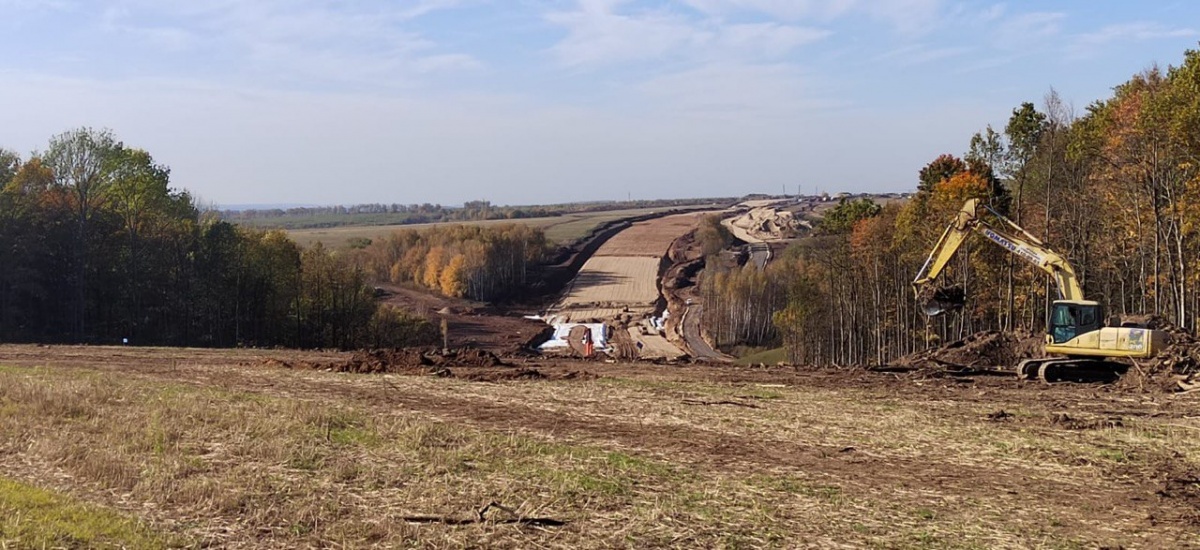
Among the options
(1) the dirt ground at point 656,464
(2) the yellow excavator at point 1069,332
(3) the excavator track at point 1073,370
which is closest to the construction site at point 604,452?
(1) the dirt ground at point 656,464

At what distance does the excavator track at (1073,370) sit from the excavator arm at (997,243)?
72.6 inches

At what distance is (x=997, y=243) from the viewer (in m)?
28.4

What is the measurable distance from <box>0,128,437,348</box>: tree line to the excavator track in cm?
3335

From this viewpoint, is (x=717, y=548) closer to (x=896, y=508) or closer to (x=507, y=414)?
(x=896, y=508)

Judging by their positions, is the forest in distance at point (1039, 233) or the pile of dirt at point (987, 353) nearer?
the pile of dirt at point (987, 353)

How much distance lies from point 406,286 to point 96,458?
85.0 metres

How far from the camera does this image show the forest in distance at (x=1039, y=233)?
35688 mm

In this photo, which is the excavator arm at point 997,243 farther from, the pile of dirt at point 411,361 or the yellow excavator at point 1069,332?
the pile of dirt at point 411,361

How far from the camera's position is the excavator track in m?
25.9

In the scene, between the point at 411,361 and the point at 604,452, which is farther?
the point at 411,361

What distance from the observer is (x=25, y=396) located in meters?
18.8

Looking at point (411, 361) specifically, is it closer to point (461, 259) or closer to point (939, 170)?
point (939, 170)

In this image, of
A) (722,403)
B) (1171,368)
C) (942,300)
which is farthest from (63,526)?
(1171,368)

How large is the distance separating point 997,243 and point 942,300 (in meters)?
3.19
